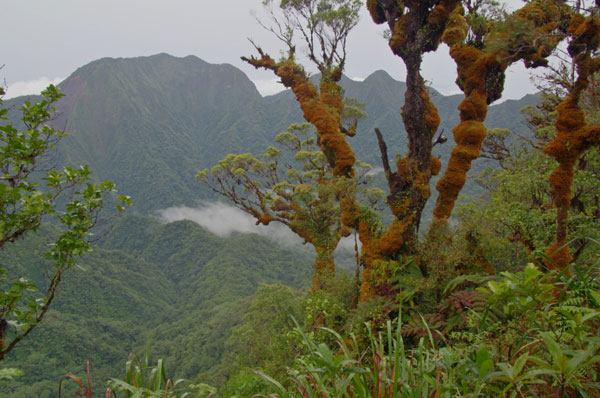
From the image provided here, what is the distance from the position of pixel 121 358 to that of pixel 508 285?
196 feet

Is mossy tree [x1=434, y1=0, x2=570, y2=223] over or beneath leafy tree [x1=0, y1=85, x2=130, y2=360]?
over

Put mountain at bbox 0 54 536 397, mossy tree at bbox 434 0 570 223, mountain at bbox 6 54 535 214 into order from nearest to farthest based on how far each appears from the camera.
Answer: mossy tree at bbox 434 0 570 223
mountain at bbox 0 54 536 397
mountain at bbox 6 54 535 214

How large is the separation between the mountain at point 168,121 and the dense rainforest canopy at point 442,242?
8785 cm

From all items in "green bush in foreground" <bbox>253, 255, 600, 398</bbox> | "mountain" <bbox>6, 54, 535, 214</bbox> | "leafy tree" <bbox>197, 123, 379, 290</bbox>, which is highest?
"mountain" <bbox>6, 54, 535, 214</bbox>

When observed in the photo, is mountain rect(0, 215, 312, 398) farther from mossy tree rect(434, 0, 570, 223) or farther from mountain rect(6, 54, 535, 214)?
mountain rect(6, 54, 535, 214)

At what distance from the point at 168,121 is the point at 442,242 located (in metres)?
182

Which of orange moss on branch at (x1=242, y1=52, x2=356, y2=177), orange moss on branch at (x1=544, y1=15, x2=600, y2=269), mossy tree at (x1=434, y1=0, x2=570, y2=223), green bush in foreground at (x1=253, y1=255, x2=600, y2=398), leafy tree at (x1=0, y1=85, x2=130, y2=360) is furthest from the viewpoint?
orange moss on branch at (x1=242, y1=52, x2=356, y2=177)

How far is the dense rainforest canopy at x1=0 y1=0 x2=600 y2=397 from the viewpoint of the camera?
166 cm

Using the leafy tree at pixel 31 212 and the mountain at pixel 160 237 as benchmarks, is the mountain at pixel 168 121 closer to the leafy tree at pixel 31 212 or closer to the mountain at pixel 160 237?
the mountain at pixel 160 237

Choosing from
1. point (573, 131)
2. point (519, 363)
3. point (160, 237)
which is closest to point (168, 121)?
point (160, 237)

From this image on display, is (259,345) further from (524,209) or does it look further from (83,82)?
(83,82)

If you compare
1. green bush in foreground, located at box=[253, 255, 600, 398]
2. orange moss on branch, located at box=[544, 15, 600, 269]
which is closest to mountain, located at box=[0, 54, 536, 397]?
orange moss on branch, located at box=[544, 15, 600, 269]

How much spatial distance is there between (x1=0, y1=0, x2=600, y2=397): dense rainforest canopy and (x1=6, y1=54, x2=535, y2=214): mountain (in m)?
87.8

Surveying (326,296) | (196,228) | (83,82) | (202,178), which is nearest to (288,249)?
(196,228)
